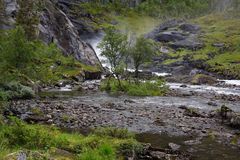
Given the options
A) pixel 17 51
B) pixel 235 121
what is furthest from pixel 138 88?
pixel 235 121

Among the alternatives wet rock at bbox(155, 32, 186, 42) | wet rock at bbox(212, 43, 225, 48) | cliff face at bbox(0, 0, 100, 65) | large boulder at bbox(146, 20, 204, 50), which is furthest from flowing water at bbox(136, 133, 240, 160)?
wet rock at bbox(155, 32, 186, 42)

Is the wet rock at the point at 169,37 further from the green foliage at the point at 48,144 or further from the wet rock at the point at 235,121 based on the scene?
the green foliage at the point at 48,144

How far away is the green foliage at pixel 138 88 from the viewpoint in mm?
64875

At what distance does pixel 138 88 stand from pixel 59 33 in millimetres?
65787

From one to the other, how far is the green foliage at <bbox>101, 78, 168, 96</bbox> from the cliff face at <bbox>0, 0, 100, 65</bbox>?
50934 mm

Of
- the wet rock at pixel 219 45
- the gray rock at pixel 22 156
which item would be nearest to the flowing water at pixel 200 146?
the gray rock at pixel 22 156

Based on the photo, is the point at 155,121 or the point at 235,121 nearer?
the point at 235,121

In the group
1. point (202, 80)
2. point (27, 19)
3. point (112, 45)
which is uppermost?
point (27, 19)

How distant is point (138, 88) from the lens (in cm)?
6612

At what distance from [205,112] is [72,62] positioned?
6269cm

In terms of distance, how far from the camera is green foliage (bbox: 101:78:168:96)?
64.9 meters

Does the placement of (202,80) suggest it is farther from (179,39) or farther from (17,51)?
(179,39)

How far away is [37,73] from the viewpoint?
6862 cm

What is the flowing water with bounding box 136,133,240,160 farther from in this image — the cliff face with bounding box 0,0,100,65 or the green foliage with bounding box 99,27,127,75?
the cliff face with bounding box 0,0,100,65
